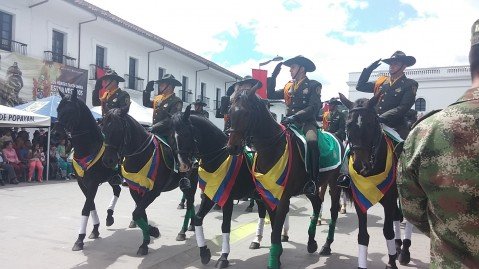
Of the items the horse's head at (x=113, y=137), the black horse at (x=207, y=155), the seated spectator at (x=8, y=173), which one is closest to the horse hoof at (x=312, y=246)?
the black horse at (x=207, y=155)

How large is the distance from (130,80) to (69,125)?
64.0 ft

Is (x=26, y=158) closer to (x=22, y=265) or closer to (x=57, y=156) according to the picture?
(x=57, y=156)

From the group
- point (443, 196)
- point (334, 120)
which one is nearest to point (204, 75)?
point (334, 120)

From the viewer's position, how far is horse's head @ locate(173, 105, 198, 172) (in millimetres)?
5043

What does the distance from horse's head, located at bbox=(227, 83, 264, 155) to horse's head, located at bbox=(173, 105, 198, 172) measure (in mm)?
755

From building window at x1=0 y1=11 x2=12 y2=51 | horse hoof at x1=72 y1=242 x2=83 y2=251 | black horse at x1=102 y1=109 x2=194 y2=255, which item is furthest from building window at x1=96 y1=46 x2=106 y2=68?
horse hoof at x1=72 y1=242 x2=83 y2=251

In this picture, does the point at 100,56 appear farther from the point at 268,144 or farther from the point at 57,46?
Result: the point at 268,144

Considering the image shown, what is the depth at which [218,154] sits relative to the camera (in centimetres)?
530

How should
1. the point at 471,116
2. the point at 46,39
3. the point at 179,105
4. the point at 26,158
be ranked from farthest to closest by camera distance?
1. the point at 46,39
2. the point at 26,158
3. the point at 179,105
4. the point at 471,116

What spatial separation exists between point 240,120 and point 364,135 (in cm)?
141

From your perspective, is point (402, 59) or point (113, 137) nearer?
point (113, 137)

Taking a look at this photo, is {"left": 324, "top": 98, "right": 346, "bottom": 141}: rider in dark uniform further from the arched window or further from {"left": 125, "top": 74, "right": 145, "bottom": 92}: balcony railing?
the arched window

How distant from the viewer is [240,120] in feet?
14.9

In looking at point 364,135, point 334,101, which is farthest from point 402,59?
point 334,101
